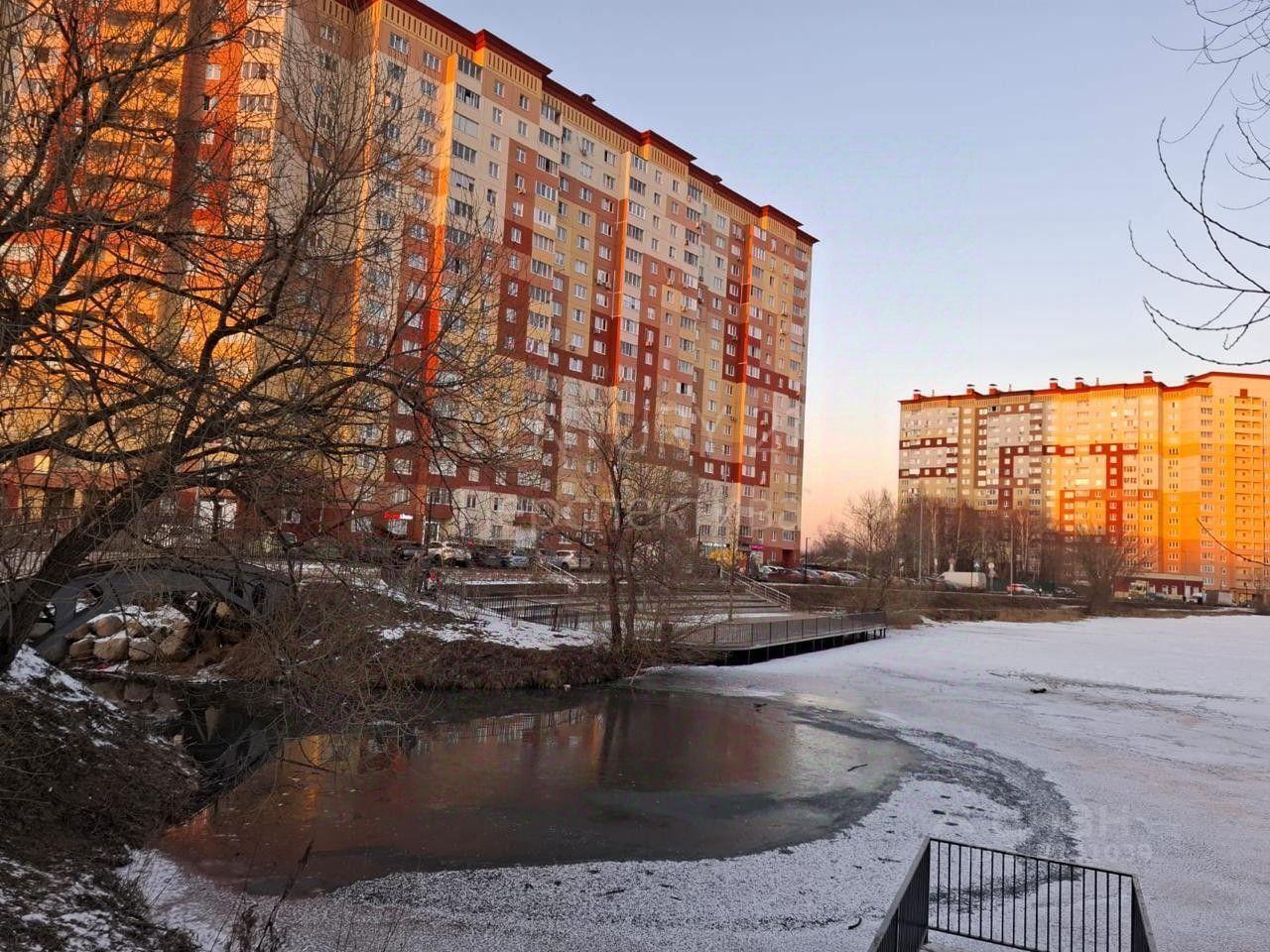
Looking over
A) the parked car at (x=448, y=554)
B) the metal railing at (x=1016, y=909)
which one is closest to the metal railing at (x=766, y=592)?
the metal railing at (x=1016, y=909)

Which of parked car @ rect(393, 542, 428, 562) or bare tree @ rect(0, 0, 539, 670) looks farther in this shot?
parked car @ rect(393, 542, 428, 562)

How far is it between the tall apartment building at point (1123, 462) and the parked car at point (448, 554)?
120727 mm

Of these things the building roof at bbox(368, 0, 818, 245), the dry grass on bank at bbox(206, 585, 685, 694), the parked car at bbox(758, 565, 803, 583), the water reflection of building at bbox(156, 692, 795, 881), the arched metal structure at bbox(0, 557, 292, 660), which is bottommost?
the water reflection of building at bbox(156, 692, 795, 881)

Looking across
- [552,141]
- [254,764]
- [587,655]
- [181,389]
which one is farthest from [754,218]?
[181,389]

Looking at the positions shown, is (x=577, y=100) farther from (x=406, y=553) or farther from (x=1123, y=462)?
(x=1123, y=462)

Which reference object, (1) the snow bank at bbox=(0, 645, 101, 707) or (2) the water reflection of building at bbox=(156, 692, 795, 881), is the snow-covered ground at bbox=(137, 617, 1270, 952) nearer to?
(2) the water reflection of building at bbox=(156, 692, 795, 881)

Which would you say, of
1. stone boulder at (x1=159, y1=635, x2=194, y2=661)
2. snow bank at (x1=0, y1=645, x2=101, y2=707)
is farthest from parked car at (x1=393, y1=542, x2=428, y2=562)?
stone boulder at (x1=159, y1=635, x2=194, y2=661)

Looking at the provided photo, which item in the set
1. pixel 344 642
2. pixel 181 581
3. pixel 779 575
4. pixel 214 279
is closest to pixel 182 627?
pixel 181 581

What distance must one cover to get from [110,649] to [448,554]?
71.5 ft

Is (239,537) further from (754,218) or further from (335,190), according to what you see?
(754,218)

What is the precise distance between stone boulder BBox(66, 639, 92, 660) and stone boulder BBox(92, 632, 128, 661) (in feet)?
0.70

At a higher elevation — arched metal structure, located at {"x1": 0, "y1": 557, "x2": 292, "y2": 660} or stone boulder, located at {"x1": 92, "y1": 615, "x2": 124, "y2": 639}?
arched metal structure, located at {"x1": 0, "y1": 557, "x2": 292, "y2": 660}

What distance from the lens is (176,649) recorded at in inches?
1073

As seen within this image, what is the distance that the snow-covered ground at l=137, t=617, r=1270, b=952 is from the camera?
982cm
